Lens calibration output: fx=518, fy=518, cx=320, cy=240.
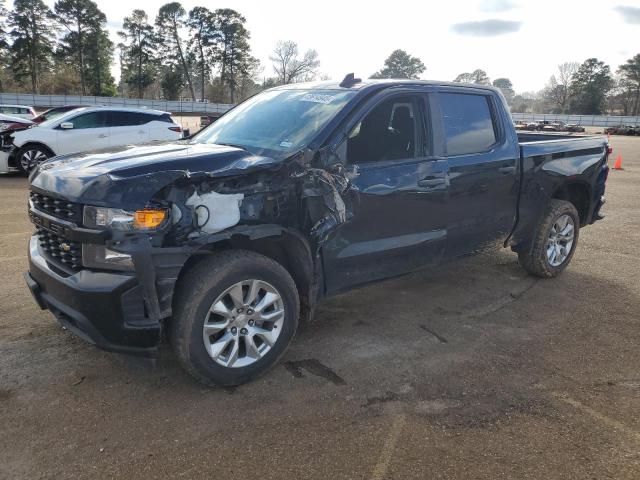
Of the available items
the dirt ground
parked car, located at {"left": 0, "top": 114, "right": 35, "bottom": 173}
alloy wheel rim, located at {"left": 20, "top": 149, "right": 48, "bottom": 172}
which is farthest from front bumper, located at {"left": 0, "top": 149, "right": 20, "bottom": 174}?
the dirt ground

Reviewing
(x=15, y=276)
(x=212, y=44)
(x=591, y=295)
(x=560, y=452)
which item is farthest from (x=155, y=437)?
(x=212, y=44)

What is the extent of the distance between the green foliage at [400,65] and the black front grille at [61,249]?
304 ft

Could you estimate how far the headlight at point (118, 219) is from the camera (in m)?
2.80

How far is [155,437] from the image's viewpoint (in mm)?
2797

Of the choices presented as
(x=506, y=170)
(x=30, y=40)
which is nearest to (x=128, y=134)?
(x=506, y=170)

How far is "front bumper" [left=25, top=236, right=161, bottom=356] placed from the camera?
282cm

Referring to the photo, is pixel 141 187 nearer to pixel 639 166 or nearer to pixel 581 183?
pixel 581 183

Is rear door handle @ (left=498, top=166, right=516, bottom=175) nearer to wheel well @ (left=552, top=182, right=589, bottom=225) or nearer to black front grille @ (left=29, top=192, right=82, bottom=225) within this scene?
wheel well @ (left=552, top=182, right=589, bottom=225)

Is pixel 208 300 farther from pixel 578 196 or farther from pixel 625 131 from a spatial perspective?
pixel 625 131

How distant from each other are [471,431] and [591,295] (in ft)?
9.89

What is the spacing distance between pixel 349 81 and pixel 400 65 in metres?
95.4

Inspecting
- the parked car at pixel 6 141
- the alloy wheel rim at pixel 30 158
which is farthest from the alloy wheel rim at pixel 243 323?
the parked car at pixel 6 141

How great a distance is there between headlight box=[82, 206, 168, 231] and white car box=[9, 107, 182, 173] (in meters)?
9.06

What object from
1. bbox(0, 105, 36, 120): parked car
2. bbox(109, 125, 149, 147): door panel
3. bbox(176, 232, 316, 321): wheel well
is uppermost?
bbox(0, 105, 36, 120): parked car
